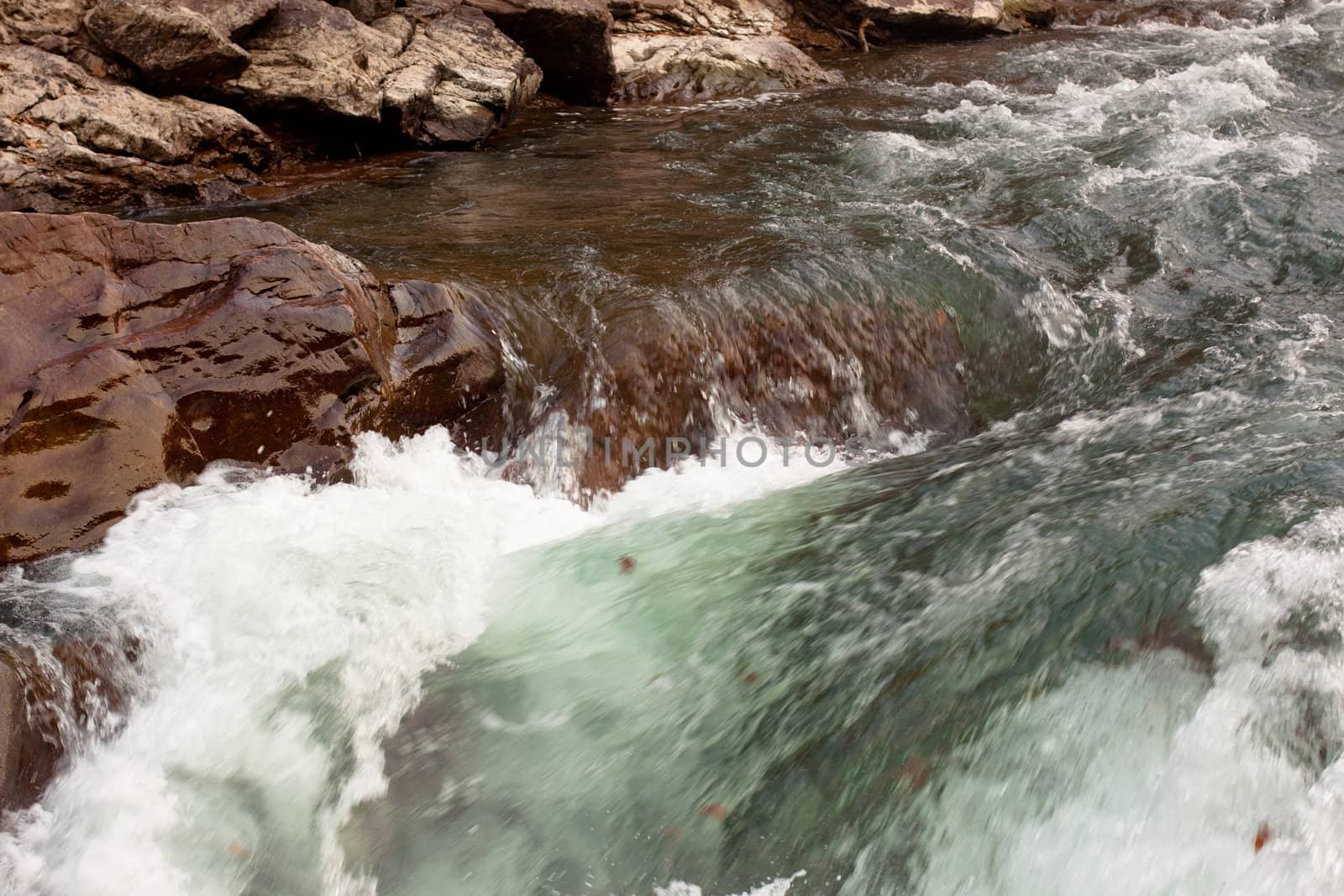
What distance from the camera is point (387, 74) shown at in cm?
831

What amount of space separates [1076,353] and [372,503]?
3.38 metres

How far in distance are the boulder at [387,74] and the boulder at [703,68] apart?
5.30ft

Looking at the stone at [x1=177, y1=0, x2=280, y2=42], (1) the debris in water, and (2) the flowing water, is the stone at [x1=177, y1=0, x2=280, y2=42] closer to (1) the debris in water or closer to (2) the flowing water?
(2) the flowing water

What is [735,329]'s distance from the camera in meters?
4.73

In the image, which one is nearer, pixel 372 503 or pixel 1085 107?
pixel 372 503

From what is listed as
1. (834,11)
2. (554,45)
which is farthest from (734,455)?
(834,11)

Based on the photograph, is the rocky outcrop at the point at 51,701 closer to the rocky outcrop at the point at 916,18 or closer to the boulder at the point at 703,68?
the boulder at the point at 703,68

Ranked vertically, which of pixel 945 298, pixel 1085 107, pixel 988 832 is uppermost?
pixel 1085 107

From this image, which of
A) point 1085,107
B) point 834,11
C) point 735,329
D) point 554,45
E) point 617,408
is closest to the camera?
point 617,408

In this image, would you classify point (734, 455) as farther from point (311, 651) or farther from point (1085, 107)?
point (1085, 107)

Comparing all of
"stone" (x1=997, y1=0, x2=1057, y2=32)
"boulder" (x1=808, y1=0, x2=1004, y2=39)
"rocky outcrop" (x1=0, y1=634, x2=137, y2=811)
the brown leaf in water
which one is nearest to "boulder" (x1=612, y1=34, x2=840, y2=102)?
"boulder" (x1=808, y1=0, x2=1004, y2=39)

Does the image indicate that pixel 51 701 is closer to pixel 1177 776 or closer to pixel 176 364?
pixel 176 364

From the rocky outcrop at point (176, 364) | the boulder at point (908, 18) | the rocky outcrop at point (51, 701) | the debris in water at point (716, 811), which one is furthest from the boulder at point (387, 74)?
the debris in water at point (716, 811)

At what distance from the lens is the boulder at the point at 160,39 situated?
7023 millimetres
